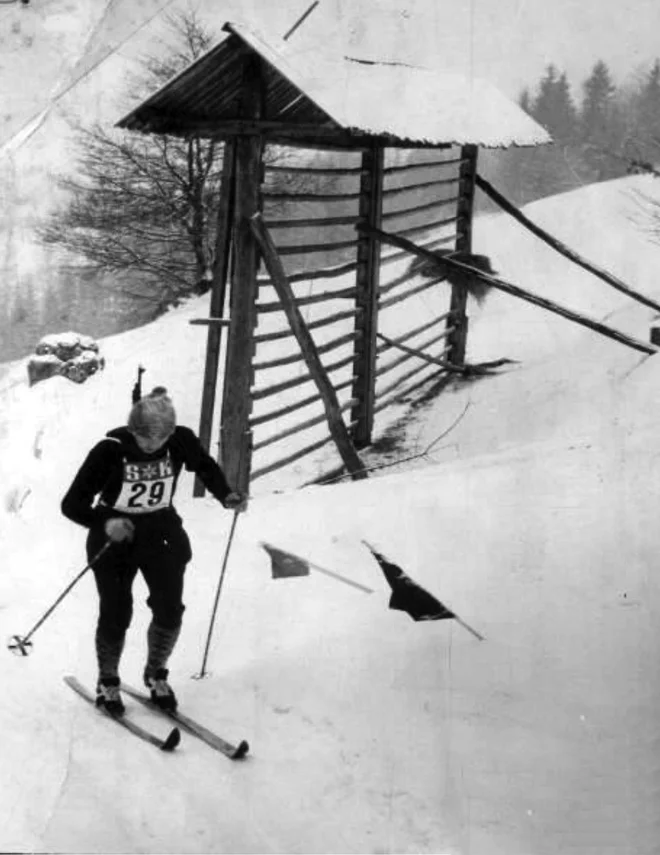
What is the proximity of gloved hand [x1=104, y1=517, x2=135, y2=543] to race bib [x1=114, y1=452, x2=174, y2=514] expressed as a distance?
0.11 metres

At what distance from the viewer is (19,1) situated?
5246mm

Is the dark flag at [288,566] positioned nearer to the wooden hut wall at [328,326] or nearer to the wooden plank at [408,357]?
the wooden hut wall at [328,326]

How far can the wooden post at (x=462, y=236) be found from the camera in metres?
11.1

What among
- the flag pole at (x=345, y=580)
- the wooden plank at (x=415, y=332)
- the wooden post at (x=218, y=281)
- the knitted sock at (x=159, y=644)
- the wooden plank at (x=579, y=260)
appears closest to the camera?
the knitted sock at (x=159, y=644)

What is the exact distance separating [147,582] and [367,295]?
5164mm

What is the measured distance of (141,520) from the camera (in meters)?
4.42

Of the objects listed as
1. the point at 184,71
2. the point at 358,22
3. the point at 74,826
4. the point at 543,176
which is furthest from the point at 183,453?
the point at 543,176

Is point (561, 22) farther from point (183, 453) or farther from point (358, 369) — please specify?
point (183, 453)

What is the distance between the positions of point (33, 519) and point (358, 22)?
392 cm

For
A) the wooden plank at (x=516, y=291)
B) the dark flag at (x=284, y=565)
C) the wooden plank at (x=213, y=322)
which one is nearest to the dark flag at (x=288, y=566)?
the dark flag at (x=284, y=565)

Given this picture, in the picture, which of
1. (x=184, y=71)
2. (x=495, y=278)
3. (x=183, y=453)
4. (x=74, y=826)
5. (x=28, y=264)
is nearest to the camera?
(x=74, y=826)

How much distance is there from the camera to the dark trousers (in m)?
4.47

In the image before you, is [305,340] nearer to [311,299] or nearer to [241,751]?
[311,299]

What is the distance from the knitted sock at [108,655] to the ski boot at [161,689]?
150 millimetres
